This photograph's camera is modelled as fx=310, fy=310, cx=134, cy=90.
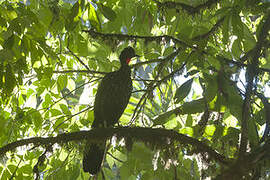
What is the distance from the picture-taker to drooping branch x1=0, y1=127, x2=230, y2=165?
5.06ft

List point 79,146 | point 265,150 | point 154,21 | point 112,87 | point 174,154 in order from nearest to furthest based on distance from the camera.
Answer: point 265,150 → point 174,154 → point 79,146 → point 154,21 → point 112,87

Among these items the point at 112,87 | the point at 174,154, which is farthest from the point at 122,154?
the point at 112,87

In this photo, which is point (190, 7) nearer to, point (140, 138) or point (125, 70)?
point (140, 138)

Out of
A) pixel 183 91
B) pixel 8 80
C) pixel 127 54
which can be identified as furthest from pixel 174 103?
pixel 127 54

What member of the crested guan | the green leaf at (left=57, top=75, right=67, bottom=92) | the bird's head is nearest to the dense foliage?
the green leaf at (left=57, top=75, right=67, bottom=92)

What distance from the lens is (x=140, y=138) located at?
1642mm

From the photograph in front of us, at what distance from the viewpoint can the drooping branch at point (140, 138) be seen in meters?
1.54

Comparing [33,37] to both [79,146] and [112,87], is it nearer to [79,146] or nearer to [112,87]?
[79,146]

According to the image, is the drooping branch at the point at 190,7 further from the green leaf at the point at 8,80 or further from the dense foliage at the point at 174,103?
the green leaf at the point at 8,80

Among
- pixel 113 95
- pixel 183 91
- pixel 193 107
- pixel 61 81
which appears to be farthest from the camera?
pixel 113 95

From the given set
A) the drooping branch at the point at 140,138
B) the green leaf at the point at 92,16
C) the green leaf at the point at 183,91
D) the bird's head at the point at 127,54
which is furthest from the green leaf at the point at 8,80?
the bird's head at the point at 127,54

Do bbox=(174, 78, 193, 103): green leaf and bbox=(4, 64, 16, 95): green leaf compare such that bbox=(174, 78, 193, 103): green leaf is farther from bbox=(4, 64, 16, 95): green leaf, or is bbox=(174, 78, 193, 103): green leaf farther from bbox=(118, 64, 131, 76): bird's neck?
bbox=(118, 64, 131, 76): bird's neck

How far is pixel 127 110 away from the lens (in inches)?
120

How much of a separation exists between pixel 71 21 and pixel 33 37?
255 mm
